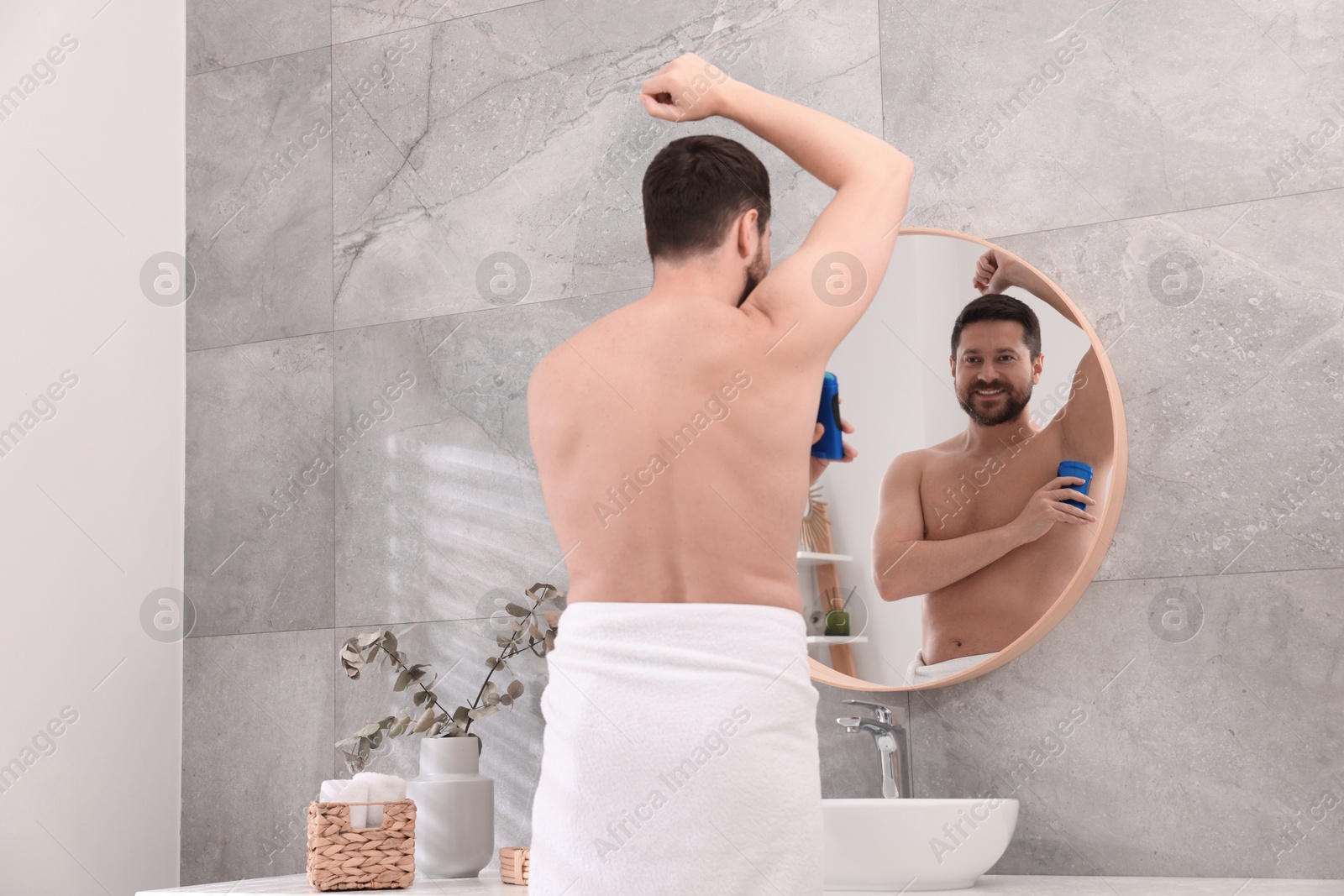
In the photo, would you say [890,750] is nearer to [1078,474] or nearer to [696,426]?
[1078,474]

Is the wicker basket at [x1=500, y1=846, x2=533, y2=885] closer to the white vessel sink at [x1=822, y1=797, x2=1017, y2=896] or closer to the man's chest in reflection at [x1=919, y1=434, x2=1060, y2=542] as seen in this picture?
the white vessel sink at [x1=822, y1=797, x2=1017, y2=896]

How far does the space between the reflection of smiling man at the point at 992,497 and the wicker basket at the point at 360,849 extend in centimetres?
77

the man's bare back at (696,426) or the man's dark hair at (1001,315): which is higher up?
the man's dark hair at (1001,315)

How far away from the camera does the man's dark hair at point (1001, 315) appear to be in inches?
67.2

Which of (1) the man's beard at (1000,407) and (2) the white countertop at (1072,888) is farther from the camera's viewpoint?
(1) the man's beard at (1000,407)

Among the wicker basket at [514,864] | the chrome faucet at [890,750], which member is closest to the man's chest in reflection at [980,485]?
the chrome faucet at [890,750]

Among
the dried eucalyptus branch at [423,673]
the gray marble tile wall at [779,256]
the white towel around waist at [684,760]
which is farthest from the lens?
the dried eucalyptus branch at [423,673]

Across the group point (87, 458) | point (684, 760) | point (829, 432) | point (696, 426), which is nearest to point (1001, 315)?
point (829, 432)

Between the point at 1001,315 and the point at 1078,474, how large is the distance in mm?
259

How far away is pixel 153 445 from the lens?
224cm

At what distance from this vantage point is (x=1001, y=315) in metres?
1.73

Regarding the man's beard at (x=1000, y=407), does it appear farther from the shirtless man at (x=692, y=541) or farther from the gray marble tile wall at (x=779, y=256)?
the shirtless man at (x=692, y=541)

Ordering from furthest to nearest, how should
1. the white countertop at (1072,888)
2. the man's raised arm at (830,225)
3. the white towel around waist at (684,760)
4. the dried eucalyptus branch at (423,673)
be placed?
the dried eucalyptus branch at (423,673) → the white countertop at (1072,888) → the man's raised arm at (830,225) → the white towel around waist at (684,760)

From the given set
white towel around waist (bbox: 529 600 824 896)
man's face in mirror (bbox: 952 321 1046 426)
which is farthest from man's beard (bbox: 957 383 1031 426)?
white towel around waist (bbox: 529 600 824 896)
